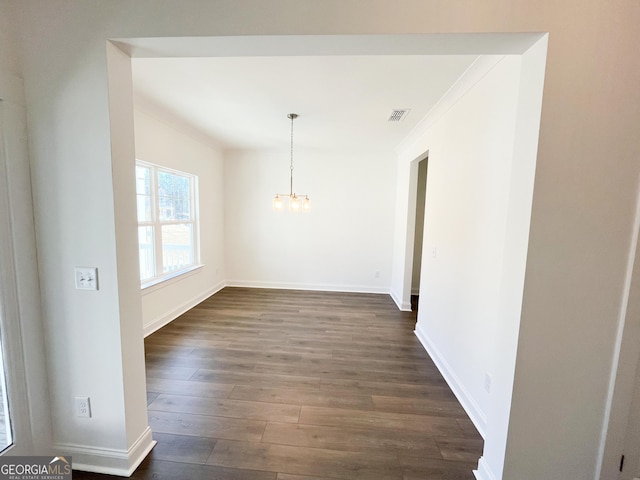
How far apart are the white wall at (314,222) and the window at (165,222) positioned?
1046 millimetres

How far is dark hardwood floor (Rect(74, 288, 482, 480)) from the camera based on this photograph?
1532mm

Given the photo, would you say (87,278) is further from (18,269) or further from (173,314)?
(173,314)

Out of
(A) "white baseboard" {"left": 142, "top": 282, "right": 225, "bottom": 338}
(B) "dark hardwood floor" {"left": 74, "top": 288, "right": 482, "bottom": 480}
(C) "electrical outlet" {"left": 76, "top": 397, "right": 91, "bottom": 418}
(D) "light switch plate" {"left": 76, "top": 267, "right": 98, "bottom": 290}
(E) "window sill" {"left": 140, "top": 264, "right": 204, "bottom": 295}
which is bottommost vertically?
(B) "dark hardwood floor" {"left": 74, "top": 288, "right": 482, "bottom": 480}

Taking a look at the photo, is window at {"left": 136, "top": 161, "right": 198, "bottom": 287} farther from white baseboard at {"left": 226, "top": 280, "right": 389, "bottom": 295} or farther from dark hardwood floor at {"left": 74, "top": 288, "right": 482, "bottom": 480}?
white baseboard at {"left": 226, "top": 280, "right": 389, "bottom": 295}

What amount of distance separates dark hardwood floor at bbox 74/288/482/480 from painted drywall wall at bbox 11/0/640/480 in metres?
0.59

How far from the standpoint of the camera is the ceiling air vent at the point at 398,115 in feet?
9.26

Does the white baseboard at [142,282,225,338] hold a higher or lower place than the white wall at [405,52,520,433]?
lower

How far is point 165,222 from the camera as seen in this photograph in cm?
351

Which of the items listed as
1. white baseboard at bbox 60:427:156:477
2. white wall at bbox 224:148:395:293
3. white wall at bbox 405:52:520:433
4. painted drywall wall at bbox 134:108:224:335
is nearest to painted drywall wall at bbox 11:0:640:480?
white wall at bbox 405:52:520:433

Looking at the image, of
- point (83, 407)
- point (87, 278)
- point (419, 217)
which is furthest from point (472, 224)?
point (419, 217)

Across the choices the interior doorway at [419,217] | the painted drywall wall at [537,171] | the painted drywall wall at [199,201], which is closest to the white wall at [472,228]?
the painted drywall wall at [537,171]

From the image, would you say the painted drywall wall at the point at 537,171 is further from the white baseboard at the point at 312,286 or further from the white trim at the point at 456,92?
the white baseboard at the point at 312,286

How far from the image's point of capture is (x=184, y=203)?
158 inches

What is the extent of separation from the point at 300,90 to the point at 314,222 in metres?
2.86
